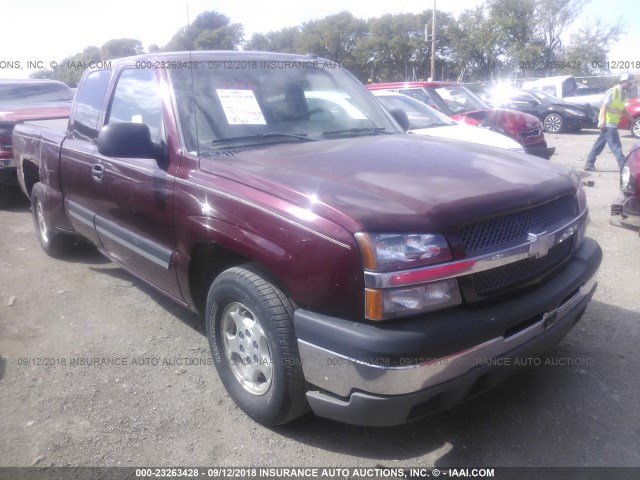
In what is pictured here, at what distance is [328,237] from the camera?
2227 millimetres

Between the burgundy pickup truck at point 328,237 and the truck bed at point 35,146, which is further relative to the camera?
the truck bed at point 35,146

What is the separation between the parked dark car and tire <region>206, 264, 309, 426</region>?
1628 cm

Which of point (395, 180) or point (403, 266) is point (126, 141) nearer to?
point (395, 180)

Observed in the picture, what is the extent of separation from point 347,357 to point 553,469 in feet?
3.78

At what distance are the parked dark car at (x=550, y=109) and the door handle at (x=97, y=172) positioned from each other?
1564 cm

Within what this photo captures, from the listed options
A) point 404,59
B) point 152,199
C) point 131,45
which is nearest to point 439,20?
point 404,59

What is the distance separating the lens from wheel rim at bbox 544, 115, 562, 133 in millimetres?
17344

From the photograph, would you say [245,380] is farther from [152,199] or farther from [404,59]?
[404,59]

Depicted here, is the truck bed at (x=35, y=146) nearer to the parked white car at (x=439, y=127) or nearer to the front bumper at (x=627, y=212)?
the parked white car at (x=439, y=127)

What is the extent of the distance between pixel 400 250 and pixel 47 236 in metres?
4.50

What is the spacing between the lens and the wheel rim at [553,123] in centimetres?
1734

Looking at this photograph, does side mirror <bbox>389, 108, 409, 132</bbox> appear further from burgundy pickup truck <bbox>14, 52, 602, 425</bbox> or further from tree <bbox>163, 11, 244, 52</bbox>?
tree <bbox>163, 11, 244, 52</bbox>

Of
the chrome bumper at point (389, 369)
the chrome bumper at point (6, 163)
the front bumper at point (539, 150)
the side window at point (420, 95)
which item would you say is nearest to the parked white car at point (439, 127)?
the side window at point (420, 95)

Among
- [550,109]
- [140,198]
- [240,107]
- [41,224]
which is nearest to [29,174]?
[41,224]
